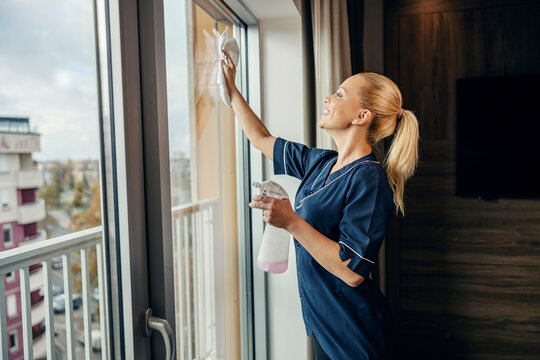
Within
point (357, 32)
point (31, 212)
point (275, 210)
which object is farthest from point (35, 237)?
point (357, 32)

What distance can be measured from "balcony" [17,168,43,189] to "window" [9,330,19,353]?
0.51m

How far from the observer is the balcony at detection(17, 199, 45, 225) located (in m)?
0.85

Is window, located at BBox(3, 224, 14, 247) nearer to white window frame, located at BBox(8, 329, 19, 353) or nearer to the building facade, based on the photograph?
the building facade

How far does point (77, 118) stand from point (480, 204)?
7.14ft

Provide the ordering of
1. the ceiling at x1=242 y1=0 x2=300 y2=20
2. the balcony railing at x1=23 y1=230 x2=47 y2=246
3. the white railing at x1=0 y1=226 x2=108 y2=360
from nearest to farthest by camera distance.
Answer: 1. the balcony railing at x1=23 y1=230 x2=47 y2=246
2. the white railing at x1=0 y1=226 x2=108 y2=360
3. the ceiling at x1=242 y1=0 x2=300 y2=20

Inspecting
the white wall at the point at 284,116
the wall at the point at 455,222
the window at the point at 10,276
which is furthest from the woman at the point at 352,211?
the wall at the point at 455,222

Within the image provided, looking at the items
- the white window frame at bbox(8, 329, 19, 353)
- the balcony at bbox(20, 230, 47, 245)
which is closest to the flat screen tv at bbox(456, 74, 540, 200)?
the balcony at bbox(20, 230, 47, 245)

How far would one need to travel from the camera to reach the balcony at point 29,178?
0.83 metres

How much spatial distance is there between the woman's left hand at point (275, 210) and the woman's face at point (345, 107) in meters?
0.38

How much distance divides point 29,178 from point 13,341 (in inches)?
23.6

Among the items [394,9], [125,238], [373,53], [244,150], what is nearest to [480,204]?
[373,53]

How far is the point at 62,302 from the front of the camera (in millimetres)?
1333

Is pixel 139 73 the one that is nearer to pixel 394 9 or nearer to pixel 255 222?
pixel 255 222

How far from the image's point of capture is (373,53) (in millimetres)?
2158
